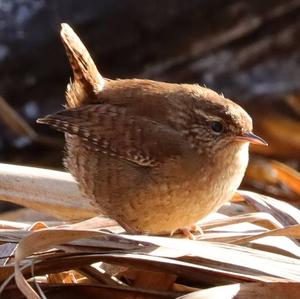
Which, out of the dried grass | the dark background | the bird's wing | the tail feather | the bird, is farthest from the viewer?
the dark background

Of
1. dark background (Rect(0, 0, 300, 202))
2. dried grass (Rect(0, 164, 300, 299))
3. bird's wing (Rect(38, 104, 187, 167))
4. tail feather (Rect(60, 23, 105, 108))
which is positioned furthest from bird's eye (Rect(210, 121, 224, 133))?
dark background (Rect(0, 0, 300, 202))

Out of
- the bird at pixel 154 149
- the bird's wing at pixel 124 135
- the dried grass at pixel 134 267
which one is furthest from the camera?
the bird's wing at pixel 124 135

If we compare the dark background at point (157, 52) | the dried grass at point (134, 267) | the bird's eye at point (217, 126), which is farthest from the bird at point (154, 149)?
the dark background at point (157, 52)

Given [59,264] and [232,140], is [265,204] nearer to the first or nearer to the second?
[232,140]

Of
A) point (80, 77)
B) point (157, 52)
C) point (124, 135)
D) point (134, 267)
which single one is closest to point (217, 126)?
point (124, 135)

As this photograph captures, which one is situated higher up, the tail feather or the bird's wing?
the tail feather

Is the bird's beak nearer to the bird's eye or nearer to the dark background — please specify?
the bird's eye

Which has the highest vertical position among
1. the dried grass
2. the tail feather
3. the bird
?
the tail feather

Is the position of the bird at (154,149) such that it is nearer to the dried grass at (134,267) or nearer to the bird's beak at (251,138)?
the bird's beak at (251,138)
